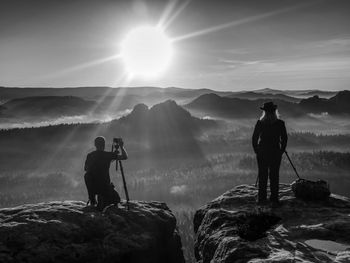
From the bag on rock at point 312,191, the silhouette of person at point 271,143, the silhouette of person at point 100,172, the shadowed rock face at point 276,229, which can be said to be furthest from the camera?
the bag on rock at point 312,191

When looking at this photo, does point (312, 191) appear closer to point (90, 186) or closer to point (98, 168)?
point (98, 168)

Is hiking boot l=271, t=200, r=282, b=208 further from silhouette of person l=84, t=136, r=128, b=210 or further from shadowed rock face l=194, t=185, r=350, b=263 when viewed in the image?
silhouette of person l=84, t=136, r=128, b=210

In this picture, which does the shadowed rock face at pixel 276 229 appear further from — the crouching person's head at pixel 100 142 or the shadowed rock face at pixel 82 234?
the crouching person's head at pixel 100 142

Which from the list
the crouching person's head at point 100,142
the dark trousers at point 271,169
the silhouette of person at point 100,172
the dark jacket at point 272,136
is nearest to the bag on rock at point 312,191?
the dark trousers at point 271,169

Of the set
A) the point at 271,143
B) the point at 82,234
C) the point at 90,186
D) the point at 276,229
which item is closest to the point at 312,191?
the point at 271,143

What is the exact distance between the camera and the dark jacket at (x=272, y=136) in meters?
16.4

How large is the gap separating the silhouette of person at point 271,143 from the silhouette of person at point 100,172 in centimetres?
644

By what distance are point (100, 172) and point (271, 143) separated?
26.6 ft

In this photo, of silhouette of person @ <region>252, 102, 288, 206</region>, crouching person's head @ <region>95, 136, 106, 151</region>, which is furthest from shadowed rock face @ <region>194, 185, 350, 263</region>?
crouching person's head @ <region>95, 136, 106, 151</region>

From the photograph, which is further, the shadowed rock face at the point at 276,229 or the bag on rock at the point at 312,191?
the bag on rock at the point at 312,191

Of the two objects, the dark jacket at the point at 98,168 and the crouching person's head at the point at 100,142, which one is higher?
the crouching person's head at the point at 100,142

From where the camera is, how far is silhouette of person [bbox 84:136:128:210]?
16234mm

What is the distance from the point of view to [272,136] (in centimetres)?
1647

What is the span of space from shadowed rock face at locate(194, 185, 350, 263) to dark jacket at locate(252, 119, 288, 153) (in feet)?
8.68
